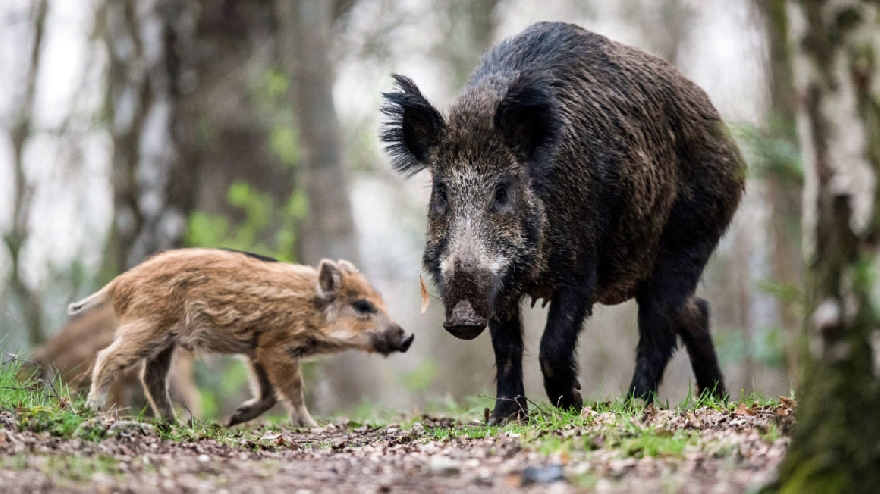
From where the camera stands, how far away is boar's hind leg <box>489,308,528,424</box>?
696 cm

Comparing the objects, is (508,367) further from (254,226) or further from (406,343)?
(254,226)

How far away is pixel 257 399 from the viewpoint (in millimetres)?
8211

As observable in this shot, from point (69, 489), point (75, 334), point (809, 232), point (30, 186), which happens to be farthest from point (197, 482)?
point (30, 186)

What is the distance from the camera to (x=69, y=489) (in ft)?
13.8

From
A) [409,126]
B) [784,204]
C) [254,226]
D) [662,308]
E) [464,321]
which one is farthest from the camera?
[784,204]

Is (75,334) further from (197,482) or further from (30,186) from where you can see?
(30,186)

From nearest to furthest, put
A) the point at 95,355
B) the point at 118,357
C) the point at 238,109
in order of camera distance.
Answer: the point at 118,357, the point at 95,355, the point at 238,109

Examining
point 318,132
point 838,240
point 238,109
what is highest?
point 238,109

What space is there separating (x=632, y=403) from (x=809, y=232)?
9.21 ft

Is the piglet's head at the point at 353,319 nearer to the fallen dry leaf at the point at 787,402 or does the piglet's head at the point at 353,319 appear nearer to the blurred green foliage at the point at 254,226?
the fallen dry leaf at the point at 787,402

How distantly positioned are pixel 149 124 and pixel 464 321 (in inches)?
286

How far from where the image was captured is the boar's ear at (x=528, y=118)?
6949mm

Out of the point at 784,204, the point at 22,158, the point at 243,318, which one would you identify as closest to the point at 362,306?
the point at 243,318

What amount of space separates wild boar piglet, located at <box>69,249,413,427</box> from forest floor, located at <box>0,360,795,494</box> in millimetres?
900
